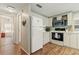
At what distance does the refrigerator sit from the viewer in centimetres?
174

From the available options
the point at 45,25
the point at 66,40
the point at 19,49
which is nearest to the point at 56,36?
the point at 66,40

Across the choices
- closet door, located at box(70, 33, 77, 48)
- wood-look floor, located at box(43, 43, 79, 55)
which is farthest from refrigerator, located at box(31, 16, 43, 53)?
closet door, located at box(70, 33, 77, 48)

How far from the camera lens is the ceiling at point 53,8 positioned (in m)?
1.72

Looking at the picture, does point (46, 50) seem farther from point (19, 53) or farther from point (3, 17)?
point (3, 17)

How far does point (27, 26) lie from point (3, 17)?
463 mm

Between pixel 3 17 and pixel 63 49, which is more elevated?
pixel 3 17

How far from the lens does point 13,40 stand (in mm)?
1807

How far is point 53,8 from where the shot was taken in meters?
1.75

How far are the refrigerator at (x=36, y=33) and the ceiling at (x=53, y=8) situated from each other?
0.48 ft

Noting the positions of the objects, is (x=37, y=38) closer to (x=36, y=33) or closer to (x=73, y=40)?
(x=36, y=33)

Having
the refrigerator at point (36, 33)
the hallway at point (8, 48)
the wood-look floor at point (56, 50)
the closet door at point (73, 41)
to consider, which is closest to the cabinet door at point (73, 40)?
the closet door at point (73, 41)
